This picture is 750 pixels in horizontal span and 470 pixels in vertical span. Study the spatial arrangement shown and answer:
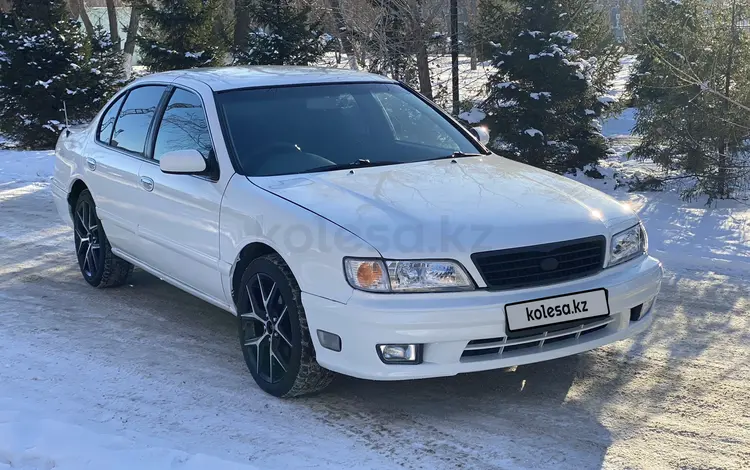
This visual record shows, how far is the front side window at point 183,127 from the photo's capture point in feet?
16.7

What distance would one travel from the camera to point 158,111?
5.66m

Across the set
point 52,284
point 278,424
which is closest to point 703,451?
point 278,424

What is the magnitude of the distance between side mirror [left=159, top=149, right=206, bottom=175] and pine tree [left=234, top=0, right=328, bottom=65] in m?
10.4

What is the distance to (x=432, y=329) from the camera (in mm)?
3725

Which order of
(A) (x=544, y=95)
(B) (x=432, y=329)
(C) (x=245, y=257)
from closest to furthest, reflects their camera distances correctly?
(B) (x=432, y=329) → (C) (x=245, y=257) → (A) (x=544, y=95)

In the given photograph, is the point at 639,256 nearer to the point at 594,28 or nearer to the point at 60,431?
the point at 60,431

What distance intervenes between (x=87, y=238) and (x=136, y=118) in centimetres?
120

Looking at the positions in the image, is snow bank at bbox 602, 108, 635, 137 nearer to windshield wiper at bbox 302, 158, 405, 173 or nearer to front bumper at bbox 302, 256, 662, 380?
windshield wiper at bbox 302, 158, 405, 173

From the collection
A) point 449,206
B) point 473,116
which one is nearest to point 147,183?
point 449,206

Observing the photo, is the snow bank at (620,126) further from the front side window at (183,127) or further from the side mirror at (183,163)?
the side mirror at (183,163)

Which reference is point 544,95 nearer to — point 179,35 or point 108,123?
point 108,123

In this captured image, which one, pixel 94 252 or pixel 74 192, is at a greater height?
pixel 74 192

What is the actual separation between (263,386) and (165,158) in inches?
56.1

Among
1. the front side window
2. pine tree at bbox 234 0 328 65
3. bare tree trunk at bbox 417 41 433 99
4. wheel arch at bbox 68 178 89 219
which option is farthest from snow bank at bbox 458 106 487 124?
the front side window
